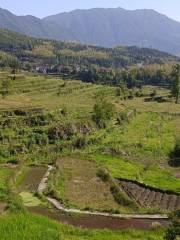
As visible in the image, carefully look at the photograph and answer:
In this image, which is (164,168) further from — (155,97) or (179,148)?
(155,97)

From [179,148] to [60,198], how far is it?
1250 inches

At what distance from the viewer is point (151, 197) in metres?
46.2

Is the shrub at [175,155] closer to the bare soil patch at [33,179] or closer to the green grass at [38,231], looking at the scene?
the bare soil patch at [33,179]

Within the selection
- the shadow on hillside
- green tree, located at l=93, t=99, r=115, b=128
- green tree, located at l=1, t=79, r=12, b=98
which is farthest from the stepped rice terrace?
green tree, located at l=1, t=79, r=12, b=98

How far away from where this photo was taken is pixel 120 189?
46.3m

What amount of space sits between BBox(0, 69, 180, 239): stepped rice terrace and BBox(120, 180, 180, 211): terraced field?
0.09 meters

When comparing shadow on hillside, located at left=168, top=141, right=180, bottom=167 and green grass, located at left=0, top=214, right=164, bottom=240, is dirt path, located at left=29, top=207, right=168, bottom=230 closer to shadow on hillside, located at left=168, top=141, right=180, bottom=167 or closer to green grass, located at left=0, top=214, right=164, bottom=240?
green grass, located at left=0, top=214, right=164, bottom=240

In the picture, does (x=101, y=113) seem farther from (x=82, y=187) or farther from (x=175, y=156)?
(x=82, y=187)

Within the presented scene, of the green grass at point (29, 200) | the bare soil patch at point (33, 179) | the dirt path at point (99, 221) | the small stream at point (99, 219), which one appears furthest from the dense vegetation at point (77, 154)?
the dirt path at point (99, 221)

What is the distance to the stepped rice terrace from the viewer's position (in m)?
35.7

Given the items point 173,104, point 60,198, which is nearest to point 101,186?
point 60,198

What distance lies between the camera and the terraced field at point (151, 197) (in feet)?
142

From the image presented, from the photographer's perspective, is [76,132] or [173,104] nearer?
[76,132]

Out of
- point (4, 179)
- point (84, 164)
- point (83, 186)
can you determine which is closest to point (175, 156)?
point (84, 164)
